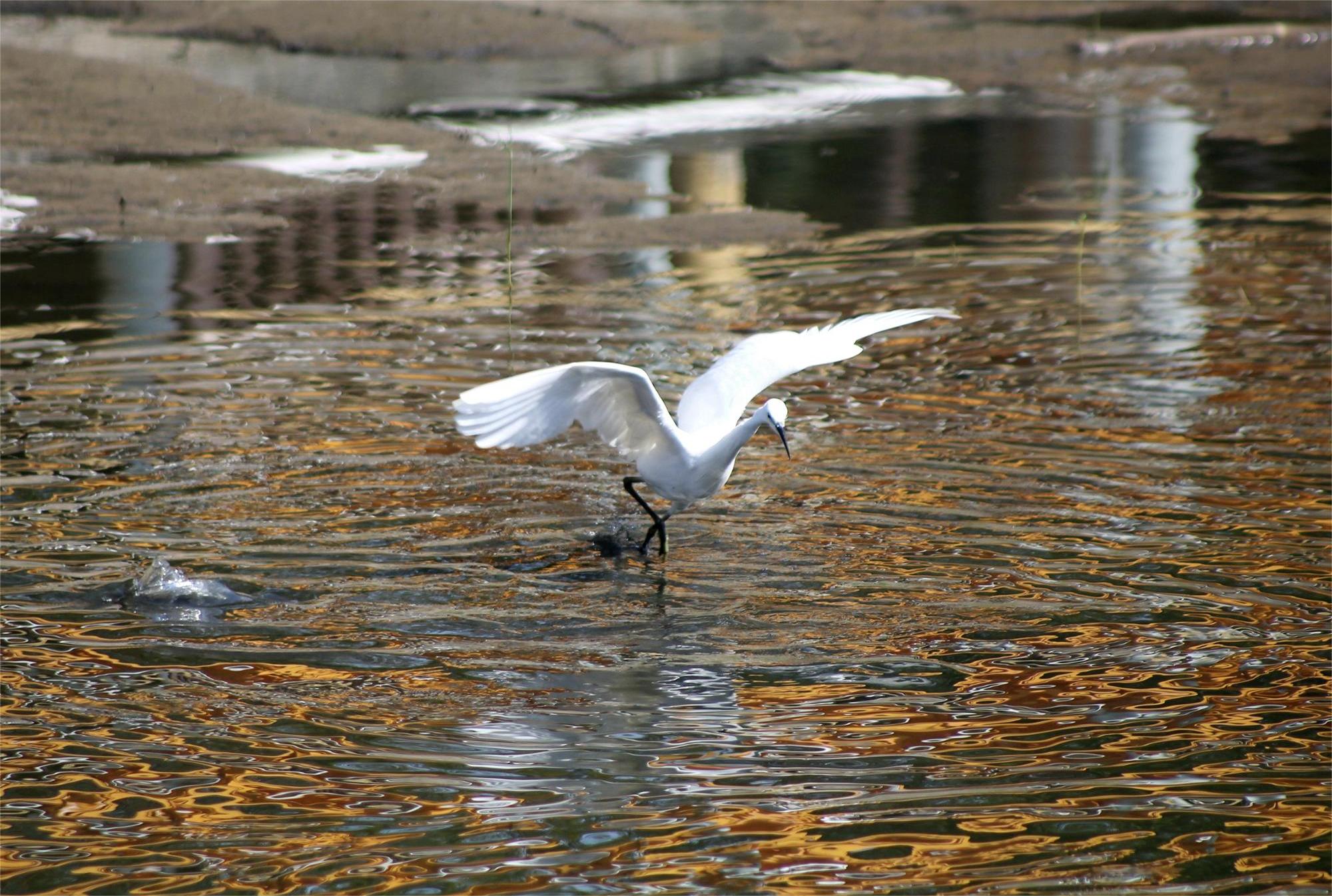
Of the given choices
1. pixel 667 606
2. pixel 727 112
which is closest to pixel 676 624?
pixel 667 606

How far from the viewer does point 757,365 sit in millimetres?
7305

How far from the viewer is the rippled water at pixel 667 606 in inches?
182

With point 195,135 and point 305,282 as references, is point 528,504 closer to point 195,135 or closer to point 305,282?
point 305,282

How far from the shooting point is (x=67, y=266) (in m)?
11.5

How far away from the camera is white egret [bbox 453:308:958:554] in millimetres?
6293

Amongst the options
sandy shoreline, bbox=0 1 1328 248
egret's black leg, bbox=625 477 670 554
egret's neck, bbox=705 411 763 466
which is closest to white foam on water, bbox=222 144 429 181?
sandy shoreline, bbox=0 1 1328 248

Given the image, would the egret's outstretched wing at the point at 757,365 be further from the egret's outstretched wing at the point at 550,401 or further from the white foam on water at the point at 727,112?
the white foam on water at the point at 727,112

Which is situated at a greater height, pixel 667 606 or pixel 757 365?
Answer: pixel 757 365

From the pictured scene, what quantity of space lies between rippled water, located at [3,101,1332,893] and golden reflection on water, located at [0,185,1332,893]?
0.07 ft

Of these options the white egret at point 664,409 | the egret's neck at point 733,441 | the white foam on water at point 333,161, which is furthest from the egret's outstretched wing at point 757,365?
the white foam on water at point 333,161

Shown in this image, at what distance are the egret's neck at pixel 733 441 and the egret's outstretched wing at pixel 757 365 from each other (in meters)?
0.39

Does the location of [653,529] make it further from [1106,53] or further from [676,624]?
[1106,53]

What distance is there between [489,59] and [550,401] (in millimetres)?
13145

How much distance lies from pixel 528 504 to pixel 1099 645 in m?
2.74
